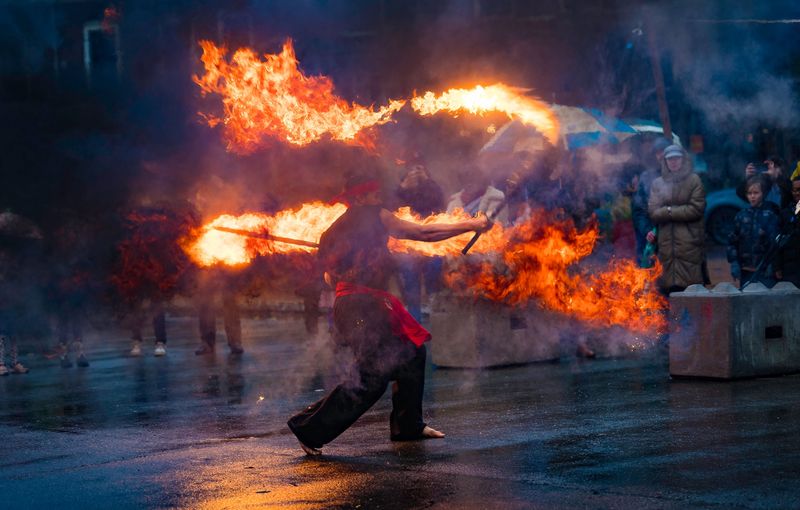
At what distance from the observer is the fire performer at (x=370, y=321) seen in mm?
7586

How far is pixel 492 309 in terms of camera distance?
496 inches

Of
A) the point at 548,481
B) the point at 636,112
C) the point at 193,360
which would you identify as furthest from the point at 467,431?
the point at 636,112

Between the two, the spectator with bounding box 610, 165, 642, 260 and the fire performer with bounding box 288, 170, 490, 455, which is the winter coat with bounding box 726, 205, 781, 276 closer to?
the spectator with bounding box 610, 165, 642, 260

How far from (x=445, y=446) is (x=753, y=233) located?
561 cm

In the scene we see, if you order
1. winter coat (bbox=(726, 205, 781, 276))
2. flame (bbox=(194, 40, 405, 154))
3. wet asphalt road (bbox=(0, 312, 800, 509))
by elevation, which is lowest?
wet asphalt road (bbox=(0, 312, 800, 509))

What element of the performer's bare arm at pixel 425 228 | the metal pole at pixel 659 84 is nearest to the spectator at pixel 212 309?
the metal pole at pixel 659 84

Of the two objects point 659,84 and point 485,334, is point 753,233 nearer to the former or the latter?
point 485,334

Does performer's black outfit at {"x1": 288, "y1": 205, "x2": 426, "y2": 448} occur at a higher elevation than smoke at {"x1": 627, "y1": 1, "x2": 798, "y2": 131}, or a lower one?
lower

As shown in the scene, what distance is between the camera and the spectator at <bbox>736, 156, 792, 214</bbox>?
12.1m

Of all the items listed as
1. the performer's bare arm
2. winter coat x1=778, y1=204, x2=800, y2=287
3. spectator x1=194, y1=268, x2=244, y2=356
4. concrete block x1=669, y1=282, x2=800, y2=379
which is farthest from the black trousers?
spectator x1=194, y1=268, x2=244, y2=356

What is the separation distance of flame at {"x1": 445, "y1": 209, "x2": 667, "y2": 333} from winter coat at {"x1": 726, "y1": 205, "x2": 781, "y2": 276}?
2.82 feet

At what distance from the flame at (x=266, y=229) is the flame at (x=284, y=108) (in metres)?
0.93

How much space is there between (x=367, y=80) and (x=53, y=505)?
53.1 feet

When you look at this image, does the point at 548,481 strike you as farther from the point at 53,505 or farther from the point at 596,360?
the point at 596,360
